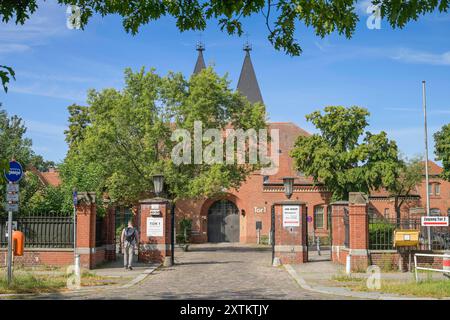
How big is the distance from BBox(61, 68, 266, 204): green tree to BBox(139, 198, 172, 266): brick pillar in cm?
624

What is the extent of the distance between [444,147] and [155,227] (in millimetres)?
31062

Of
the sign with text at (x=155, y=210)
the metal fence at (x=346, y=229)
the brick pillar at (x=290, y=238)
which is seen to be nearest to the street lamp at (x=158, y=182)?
the sign with text at (x=155, y=210)

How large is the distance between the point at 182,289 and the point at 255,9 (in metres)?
8.29

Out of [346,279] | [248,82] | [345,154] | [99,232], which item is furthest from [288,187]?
[248,82]

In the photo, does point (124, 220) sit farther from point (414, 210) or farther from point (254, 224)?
point (414, 210)

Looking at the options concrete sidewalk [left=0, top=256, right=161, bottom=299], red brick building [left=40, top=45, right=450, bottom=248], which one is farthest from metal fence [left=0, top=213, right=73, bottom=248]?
red brick building [left=40, top=45, right=450, bottom=248]

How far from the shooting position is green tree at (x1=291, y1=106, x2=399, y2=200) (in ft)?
139

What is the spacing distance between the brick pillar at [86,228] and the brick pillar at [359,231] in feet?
29.7

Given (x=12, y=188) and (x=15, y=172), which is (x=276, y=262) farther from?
(x=15, y=172)

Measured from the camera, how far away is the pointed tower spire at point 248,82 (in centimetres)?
5416

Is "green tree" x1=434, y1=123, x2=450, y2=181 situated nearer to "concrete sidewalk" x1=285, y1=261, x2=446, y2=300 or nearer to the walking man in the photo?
"concrete sidewalk" x1=285, y1=261, x2=446, y2=300

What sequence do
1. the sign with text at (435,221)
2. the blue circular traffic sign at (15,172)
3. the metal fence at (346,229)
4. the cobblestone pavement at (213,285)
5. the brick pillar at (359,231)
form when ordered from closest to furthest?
the cobblestone pavement at (213,285), the blue circular traffic sign at (15,172), the sign with text at (435,221), the brick pillar at (359,231), the metal fence at (346,229)

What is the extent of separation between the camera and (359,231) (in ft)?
64.2

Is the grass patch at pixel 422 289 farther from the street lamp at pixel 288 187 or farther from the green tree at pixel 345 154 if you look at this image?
the green tree at pixel 345 154
